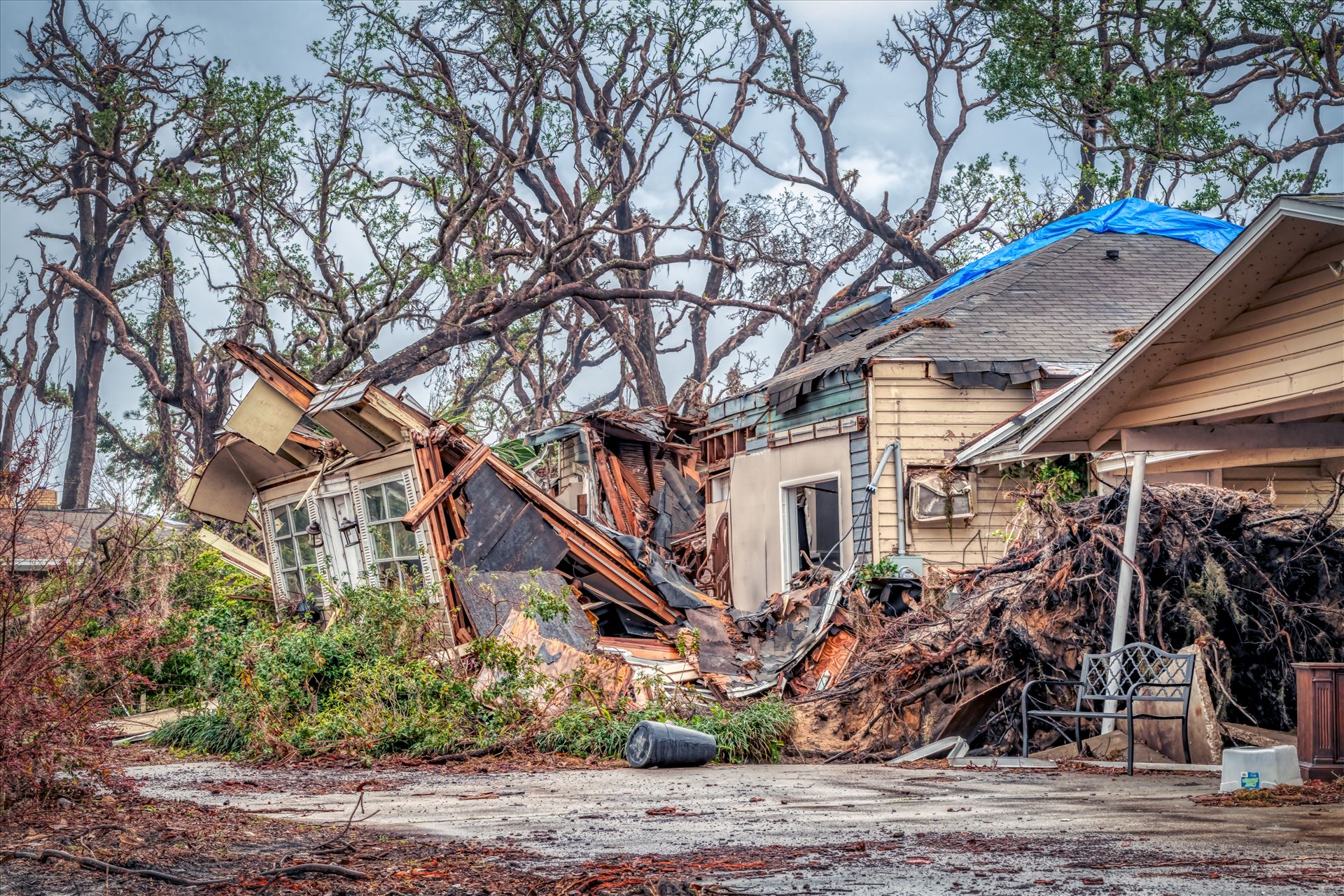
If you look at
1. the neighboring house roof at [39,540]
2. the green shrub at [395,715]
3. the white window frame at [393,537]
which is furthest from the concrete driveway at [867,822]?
the white window frame at [393,537]

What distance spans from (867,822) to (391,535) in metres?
9.31

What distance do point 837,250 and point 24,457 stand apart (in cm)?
2785

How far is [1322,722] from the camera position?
7172 millimetres

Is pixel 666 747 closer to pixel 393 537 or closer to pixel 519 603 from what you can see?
pixel 519 603

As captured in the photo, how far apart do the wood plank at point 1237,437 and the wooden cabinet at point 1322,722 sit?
2.13 meters

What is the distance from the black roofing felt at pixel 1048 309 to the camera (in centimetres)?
1517

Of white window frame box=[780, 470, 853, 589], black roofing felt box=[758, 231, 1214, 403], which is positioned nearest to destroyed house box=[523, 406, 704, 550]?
black roofing felt box=[758, 231, 1214, 403]

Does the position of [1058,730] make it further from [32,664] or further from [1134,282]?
[1134,282]

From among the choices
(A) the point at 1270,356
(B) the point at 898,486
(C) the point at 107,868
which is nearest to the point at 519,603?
(B) the point at 898,486

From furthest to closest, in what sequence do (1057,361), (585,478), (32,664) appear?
(585,478) < (1057,361) < (32,664)

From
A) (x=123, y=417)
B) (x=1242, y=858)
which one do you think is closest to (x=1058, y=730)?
(x=1242, y=858)

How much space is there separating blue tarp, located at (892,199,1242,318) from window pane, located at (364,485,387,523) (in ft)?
28.0

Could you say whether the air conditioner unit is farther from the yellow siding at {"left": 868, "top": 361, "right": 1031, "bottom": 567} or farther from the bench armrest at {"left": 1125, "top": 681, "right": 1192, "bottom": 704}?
the bench armrest at {"left": 1125, "top": 681, "right": 1192, "bottom": 704}

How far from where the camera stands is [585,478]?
2042 cm
